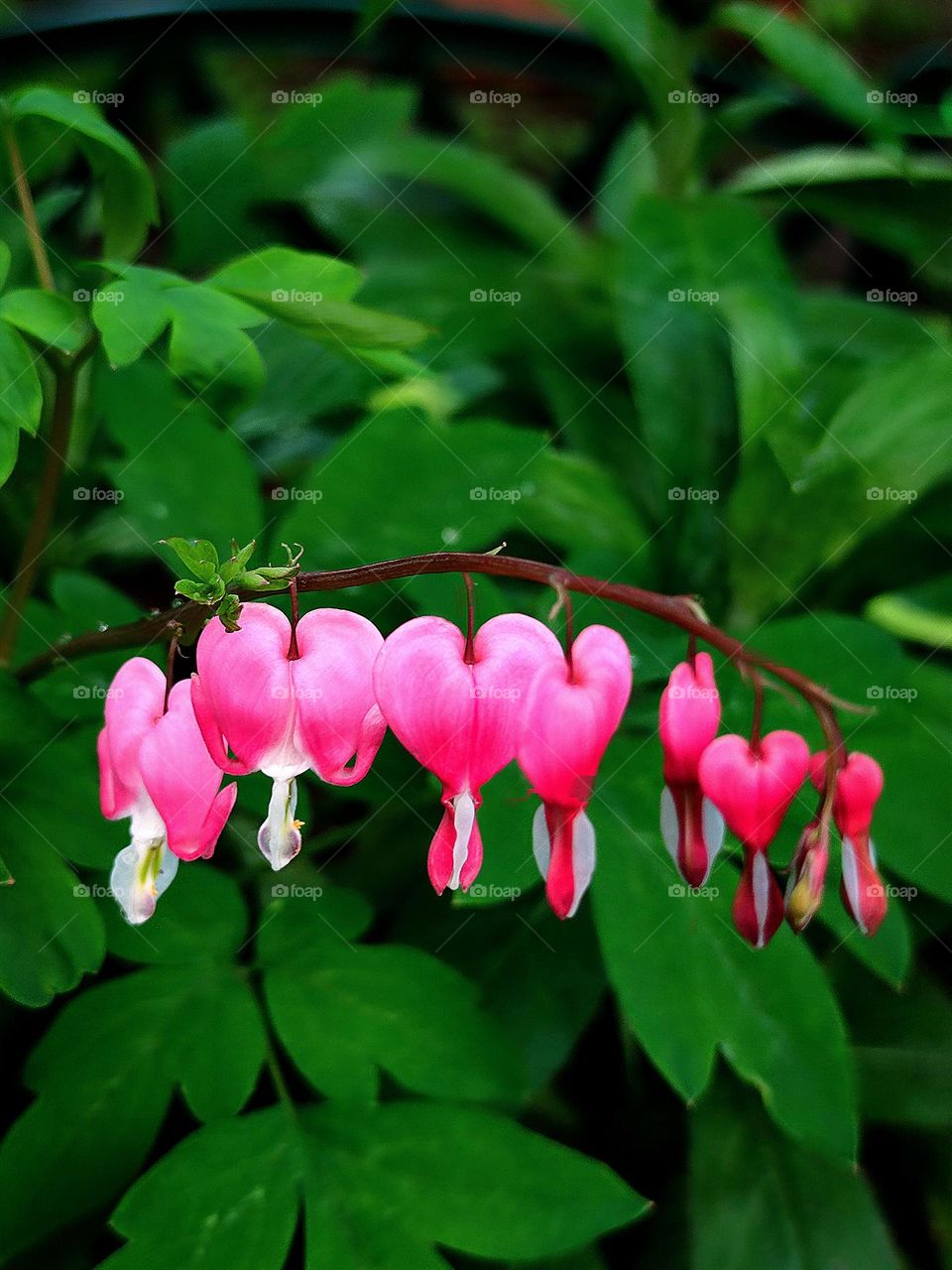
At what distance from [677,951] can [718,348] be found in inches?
33.4

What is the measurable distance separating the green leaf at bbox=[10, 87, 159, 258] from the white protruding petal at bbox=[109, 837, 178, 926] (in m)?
0.59

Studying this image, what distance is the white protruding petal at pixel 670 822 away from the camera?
765 millimetres

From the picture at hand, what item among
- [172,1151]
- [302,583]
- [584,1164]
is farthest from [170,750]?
[584,1164]

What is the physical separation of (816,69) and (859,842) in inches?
47.2

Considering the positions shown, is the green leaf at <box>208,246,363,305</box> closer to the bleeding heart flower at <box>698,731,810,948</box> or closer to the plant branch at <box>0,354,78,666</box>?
the plant branch at <box>0,354,78,666</box>

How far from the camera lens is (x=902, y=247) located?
5.71 feet

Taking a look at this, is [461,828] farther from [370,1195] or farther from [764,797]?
[370,1195]

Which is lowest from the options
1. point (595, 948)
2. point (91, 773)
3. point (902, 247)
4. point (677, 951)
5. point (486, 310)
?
point (595, 948)

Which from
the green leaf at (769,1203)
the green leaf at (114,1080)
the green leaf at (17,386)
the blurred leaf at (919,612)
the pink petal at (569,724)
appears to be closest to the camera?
the pink petal at (569,724)

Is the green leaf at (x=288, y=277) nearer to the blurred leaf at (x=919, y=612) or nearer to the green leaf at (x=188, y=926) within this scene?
the green leaf at (x=188, y=926)

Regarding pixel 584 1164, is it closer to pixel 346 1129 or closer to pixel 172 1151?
pixel 346 1129

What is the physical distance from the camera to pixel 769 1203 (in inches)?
46.9

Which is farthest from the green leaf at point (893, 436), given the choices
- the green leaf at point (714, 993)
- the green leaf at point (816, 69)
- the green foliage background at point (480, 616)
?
the green leaf at point (714, 993)

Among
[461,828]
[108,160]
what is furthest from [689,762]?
[108,160]
